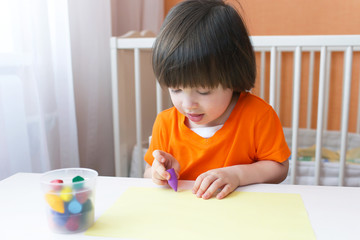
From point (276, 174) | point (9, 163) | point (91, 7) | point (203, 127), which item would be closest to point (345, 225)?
point (276, 174)

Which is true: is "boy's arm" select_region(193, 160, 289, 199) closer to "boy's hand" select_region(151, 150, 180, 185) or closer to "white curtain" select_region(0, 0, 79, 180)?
"boy's hand" select_region(151, 150, 180, 185)

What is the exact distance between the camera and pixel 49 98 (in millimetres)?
1190

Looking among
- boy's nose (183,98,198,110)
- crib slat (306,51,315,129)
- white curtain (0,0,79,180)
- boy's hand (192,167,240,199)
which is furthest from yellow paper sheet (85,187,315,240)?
crib slat (306,51,315,129)

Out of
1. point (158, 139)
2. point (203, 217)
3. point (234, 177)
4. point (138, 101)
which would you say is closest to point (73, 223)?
point (203, 217)

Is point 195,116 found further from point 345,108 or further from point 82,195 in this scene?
point 345,108

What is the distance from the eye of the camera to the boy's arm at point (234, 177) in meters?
0.59

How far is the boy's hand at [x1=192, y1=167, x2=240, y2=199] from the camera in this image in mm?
580

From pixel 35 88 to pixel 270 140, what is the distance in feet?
2.34

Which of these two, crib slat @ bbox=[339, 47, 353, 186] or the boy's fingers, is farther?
crib slat @ bbox=[339, 47, 353, 186]

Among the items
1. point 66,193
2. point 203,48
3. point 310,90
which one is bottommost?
point 310,90

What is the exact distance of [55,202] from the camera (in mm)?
457

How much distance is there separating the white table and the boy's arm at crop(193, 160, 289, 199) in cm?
3

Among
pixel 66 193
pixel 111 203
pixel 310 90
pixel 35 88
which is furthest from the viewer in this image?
pixel 310 90

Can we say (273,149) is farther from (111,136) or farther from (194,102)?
(111,136)
